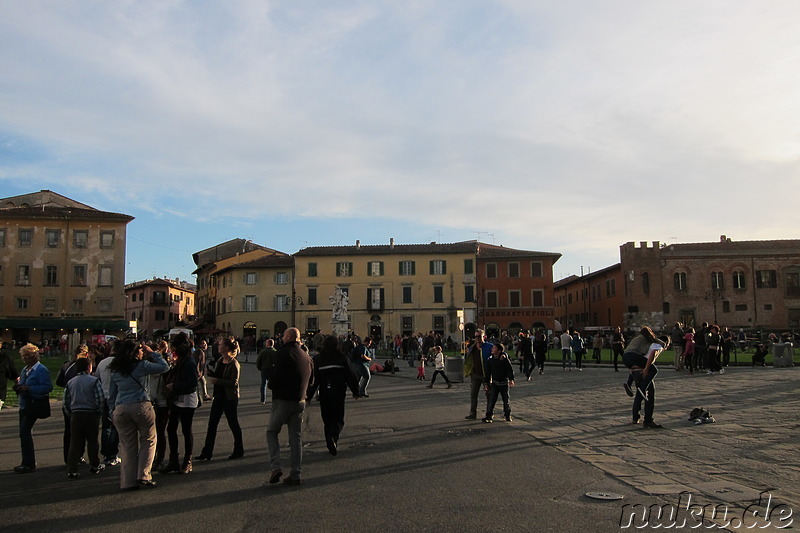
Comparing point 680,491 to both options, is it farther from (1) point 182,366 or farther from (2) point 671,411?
(2) point 671,411

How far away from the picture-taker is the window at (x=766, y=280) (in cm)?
6072

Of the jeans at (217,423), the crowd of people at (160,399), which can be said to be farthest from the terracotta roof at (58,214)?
the jeans at (217,423)

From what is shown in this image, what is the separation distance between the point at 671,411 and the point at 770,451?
4.14 m

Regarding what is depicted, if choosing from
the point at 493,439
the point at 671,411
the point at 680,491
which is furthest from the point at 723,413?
the point at 680,491

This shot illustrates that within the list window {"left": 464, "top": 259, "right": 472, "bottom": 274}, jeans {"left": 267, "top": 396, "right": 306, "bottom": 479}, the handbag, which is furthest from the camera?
window {"left": 464, "top": 259, "right": 472, "bottom": 274}

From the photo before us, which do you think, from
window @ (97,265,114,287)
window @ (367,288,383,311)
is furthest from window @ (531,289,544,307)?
Answer: window @ (97,265,114,287)

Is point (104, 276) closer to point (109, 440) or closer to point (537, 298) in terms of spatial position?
point (537, 298)

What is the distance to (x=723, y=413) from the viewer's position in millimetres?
12000

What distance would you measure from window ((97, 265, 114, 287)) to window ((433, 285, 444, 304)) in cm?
2807

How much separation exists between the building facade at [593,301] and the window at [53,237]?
44162mm

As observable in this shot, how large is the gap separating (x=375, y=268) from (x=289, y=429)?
56.2 metres

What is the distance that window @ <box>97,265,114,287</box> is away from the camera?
56250 millimetres

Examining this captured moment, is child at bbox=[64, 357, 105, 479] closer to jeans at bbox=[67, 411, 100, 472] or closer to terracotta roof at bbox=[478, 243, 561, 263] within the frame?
jeans at bbox=[67, 411, 100, 472]

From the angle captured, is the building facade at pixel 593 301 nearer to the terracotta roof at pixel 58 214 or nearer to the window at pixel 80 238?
the terracotta roof at pixel 58 214
